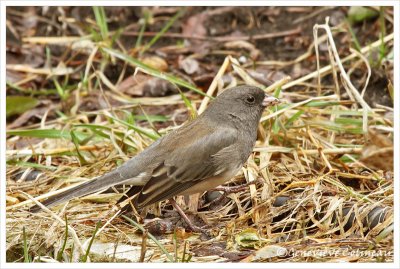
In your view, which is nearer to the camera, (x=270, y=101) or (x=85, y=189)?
(x=85, y=189)

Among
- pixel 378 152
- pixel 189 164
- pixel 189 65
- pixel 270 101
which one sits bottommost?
pixel 378 152

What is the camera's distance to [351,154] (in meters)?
3.69

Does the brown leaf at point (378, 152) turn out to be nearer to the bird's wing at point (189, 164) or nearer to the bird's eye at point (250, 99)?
the bird's wing at point (189, 164)

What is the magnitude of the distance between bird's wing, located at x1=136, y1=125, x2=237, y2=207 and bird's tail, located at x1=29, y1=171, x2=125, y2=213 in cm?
18

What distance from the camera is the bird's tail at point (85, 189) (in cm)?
322

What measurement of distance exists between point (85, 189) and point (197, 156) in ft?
1.78

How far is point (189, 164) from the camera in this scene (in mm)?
3307

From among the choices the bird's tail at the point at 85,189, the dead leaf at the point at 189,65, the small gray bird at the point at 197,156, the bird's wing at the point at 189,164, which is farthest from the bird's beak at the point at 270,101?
the dead leaf at the point at 189,65

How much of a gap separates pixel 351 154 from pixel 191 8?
94.1 inches

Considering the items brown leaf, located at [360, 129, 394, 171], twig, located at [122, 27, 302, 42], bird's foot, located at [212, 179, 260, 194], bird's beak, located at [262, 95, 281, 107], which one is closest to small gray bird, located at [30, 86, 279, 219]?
bird's beak, located at [262, 95, 281, 107]

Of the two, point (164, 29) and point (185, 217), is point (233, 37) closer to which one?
point (164, 29)

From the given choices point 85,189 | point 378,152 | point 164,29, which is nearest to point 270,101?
point 85,189

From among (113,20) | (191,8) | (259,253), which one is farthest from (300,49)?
(259,253)

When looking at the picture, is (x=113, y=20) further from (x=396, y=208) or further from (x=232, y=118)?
(x=396, y=208)
